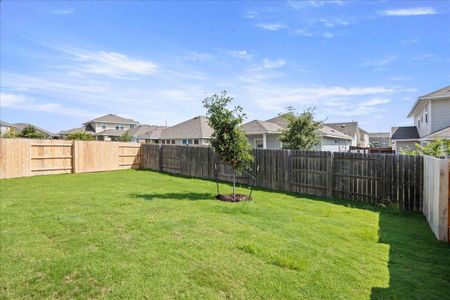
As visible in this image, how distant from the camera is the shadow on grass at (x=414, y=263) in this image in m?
3.19

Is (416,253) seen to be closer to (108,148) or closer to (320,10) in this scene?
(320,10)

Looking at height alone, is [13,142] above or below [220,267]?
above

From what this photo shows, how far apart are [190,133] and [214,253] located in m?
28.5

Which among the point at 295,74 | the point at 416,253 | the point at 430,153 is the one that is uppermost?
the point at 295,74

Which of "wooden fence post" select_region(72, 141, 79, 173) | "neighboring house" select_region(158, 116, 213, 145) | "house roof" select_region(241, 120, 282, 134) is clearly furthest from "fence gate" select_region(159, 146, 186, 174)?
"neighboring house" select_region(158, 116, 213, 145)

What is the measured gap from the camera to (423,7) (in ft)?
30.5

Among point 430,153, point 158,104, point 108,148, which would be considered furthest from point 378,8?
point 158,104

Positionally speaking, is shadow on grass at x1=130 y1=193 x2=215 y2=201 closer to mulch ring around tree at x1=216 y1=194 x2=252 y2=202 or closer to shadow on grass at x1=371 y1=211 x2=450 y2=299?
mulch ring around tree at x1=216 y1=194 x2=252 y2=202

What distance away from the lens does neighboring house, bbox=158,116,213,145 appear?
31034 mm

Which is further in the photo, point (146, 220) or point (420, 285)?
point (146, 220)

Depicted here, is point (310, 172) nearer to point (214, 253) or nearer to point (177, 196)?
point (177, 196)

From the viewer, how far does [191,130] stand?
32656 millimetres

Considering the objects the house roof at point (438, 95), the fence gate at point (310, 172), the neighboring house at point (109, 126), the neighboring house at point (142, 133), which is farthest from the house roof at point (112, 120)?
the house roof at point (438, 95)

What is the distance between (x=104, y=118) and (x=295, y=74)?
42.4m
